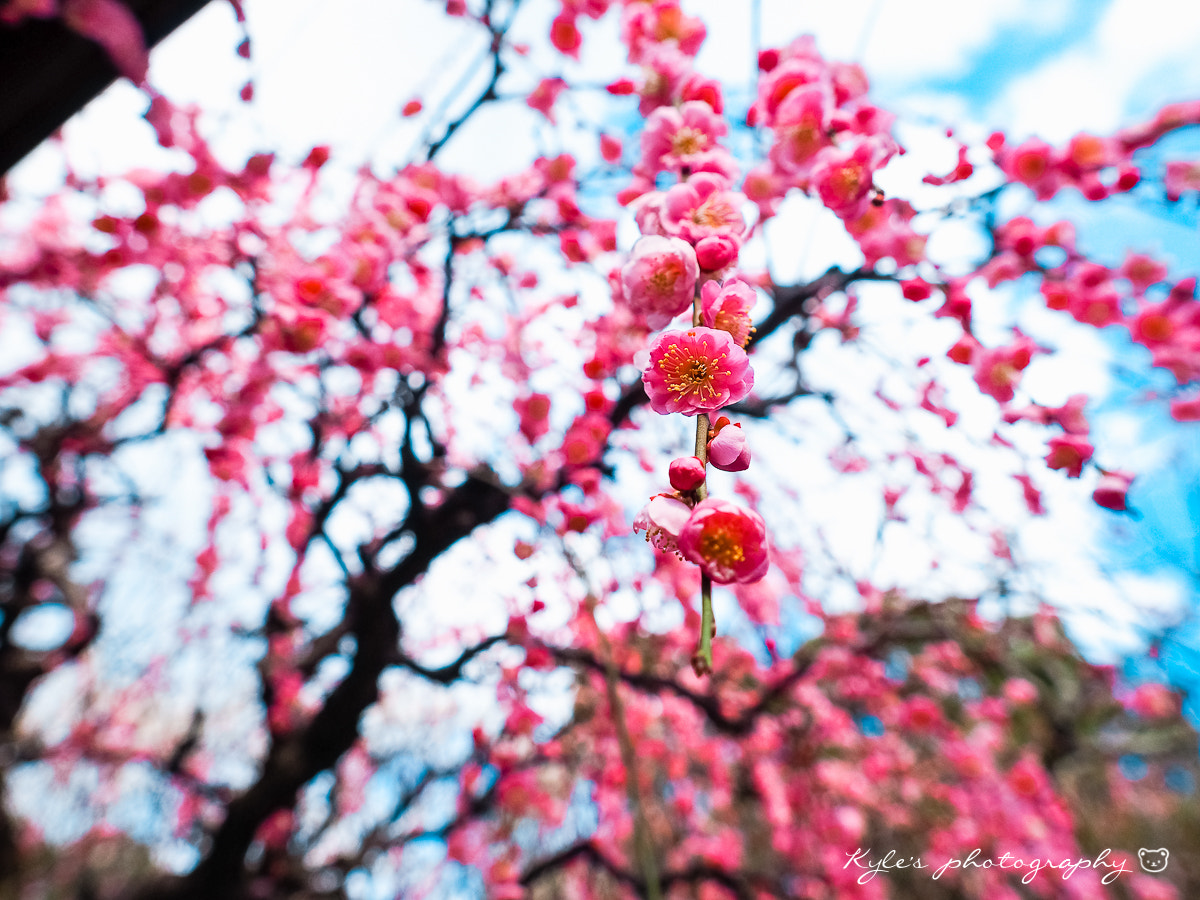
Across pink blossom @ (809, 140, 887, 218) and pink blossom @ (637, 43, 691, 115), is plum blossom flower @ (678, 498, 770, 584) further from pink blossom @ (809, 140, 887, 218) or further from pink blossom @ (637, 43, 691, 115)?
pink blossom @ (637, 43, 691, 115)

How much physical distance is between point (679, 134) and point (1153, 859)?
11008 mm

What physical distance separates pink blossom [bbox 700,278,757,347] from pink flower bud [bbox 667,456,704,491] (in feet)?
1.22

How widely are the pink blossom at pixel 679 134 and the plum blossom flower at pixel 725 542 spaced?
1302mm

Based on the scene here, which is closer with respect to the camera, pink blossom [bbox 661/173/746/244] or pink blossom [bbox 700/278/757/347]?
pink blossom [bbox 700/278/757/347]

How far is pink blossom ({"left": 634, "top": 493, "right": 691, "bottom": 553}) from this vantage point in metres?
0.89

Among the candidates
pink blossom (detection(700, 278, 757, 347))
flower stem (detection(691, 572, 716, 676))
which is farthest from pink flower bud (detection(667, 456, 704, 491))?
pink blossom (detection(700, 278, 757, 347))

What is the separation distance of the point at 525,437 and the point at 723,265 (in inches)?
122

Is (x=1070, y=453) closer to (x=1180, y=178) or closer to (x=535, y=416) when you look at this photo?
(x=1180, y=178)

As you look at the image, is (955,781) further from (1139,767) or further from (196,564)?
(196,564)

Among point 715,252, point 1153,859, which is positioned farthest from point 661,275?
point 1153,859

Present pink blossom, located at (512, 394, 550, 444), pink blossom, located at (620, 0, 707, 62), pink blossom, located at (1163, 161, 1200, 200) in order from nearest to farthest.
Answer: pink blossom, located at (1163, 161, 1200, 200) → pink blossom, located at (620, 0, 707, 62) → pink blossom, located at (512, 394, 550, 444)

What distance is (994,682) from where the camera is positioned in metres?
7.30

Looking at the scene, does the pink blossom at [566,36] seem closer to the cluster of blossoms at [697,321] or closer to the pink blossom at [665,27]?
the pink blossom at [665,27]

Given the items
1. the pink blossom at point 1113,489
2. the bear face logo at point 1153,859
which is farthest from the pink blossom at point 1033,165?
the bear face logo at point 1153,859
